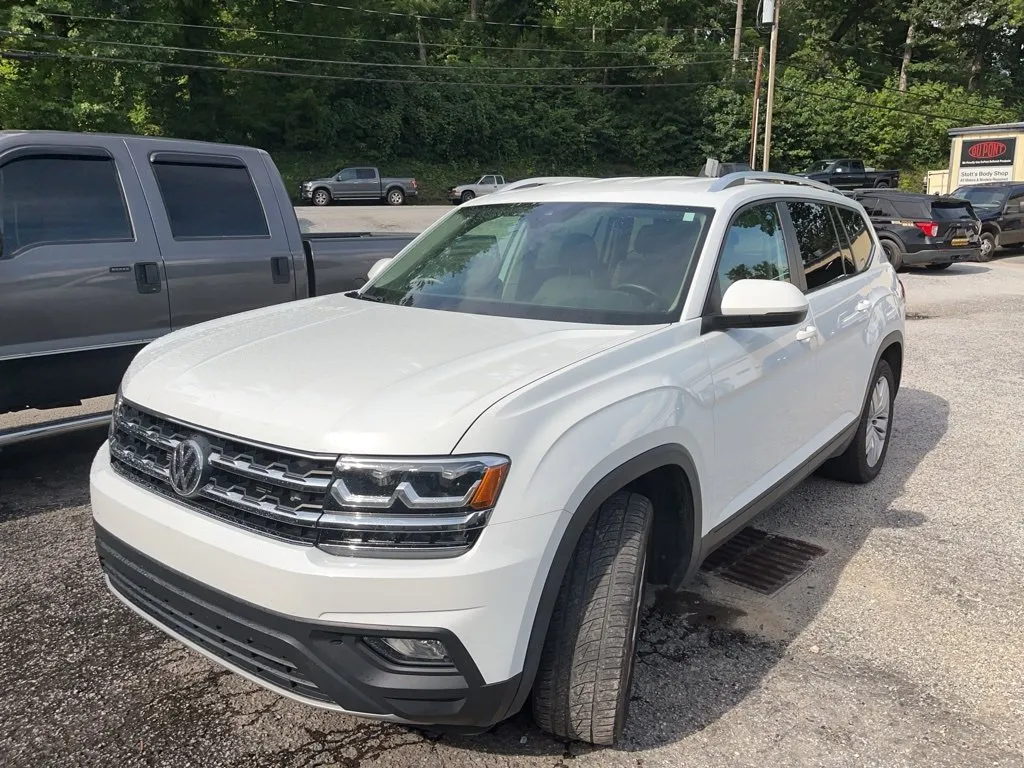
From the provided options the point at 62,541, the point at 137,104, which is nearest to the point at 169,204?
the point at 62,541

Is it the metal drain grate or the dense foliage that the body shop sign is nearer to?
the dense foliage

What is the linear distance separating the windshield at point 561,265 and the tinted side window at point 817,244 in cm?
97

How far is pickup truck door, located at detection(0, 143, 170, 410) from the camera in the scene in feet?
15.3

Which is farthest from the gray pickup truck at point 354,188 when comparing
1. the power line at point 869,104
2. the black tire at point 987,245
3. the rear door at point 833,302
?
the rear door at point 833,302

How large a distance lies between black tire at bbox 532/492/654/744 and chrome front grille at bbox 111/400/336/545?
79 centimetres

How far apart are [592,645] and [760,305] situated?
1385 millimetres

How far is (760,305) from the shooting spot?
3.09 m

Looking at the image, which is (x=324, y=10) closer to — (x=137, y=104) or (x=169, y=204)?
(x=137, y=104)

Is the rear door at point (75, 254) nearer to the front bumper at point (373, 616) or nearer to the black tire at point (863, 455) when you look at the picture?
the front bumper at point (373, 616)

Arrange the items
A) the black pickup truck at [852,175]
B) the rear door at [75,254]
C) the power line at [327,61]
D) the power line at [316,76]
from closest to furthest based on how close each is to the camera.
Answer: the rear door at [75,254], the power line at [316,76], the power line at [327,61], the black pickup truck at [852,175]

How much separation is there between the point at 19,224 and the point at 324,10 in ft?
130

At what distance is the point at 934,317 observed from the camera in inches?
485

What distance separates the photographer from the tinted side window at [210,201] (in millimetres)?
5379

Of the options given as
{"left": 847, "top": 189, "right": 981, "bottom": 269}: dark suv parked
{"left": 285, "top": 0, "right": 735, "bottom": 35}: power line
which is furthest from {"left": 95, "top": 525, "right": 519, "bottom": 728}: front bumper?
{"left": 285, "top": 0, "right": 735, "bottom": 35}: power line
